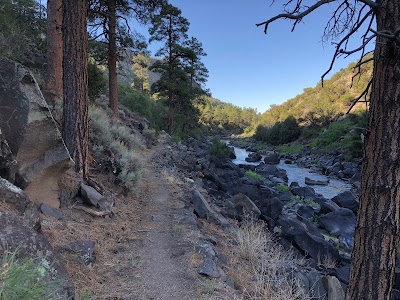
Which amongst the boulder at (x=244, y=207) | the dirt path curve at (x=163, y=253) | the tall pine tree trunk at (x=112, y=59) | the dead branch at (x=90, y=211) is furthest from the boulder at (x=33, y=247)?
the tall pine tree trunk at (x=112, y=59)

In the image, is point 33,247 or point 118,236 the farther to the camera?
point 118,236

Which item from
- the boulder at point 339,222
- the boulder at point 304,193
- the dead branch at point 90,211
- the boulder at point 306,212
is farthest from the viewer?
the boulder at point 304,193

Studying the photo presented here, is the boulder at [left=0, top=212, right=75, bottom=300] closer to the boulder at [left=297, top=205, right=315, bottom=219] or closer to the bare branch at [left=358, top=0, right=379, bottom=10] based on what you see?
the bare branch at [left=358, top=0, right=379, bottom=10]

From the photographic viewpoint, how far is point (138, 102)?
24.3 metres

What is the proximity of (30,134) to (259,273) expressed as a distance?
406cm

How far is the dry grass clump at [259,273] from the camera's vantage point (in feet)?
12.2

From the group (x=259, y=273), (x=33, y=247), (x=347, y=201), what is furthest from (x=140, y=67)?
(x=33, y=247)

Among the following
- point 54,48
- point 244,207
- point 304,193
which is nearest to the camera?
point 54,48

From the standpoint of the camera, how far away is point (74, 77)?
5.78 meters

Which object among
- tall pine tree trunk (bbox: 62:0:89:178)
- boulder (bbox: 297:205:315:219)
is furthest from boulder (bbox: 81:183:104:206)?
boulder (bbox: 297:205:315:219)

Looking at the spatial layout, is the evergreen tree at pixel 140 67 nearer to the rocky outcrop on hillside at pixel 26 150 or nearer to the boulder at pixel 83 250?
the rocky outcrop on hillside at pixel 26 150

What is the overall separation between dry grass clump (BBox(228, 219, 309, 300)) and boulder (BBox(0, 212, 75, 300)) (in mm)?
2122

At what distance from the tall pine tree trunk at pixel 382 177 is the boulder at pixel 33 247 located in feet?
9.09

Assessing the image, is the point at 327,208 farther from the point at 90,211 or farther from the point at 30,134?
the point at 30,134
